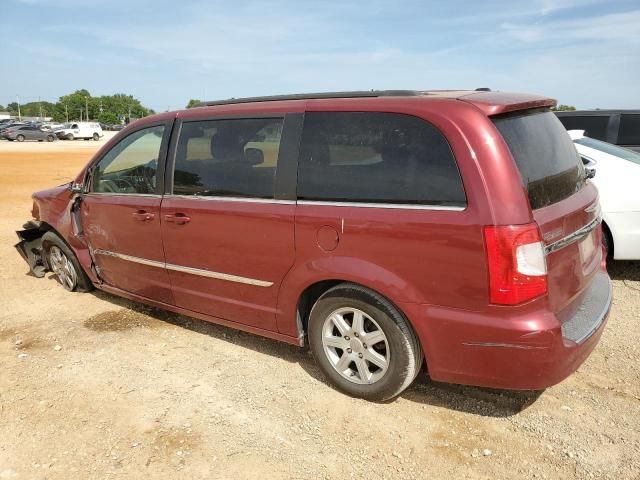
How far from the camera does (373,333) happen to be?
10.2 ft

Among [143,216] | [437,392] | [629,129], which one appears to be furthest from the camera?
[629,129]

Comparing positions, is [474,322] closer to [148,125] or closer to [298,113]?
[298,113]

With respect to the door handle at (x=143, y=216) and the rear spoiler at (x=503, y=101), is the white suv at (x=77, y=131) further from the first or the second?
the rear spoiler at (x=503, y=101)

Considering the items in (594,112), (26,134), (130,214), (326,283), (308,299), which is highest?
(594,112)

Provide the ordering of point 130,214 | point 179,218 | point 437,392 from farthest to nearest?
point 130,214
point 179,218
point 437,392

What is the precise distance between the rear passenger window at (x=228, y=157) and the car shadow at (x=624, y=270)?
4.02 metres

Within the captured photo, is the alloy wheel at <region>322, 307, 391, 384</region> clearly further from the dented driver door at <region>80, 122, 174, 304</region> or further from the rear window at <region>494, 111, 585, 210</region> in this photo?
the dented driver door at <region>80, 122, 174, 304</region>

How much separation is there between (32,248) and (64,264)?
807 millimetres

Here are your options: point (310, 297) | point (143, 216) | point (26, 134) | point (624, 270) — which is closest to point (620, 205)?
point (624, 270)

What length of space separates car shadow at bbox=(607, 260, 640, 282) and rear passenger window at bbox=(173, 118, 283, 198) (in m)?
4.02

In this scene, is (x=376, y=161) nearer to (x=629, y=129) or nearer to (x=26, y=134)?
(x=629, y=129)

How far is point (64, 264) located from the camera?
5383 mm

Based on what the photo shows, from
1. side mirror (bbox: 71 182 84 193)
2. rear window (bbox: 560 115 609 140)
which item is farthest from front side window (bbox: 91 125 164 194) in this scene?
rear window (bbox: 560 115 609 140)

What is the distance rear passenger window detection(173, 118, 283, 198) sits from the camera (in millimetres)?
3436
